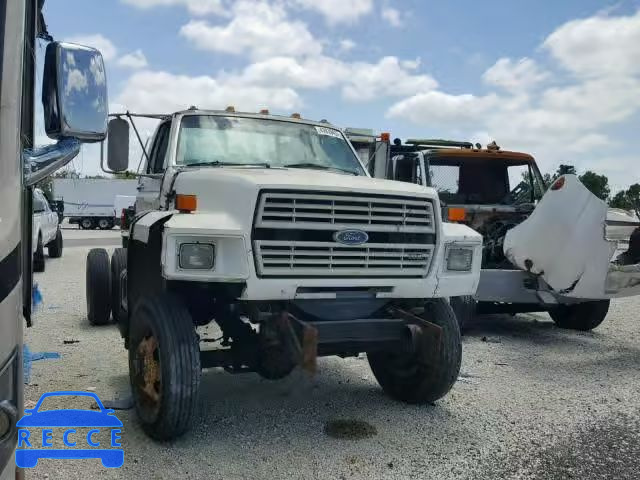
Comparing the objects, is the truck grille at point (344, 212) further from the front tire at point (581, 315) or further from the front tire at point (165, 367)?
the front tire at point (581, 315)

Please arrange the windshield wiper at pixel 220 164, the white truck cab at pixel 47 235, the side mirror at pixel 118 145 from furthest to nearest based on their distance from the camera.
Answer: the white truck cab at pixel 47 235, the side mirror at pixel 118 145, the windshield wiper at pixel 220 164

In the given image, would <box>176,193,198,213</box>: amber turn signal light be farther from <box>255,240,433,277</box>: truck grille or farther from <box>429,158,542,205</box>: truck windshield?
<box>429,158,542,205</box>: truck windshield

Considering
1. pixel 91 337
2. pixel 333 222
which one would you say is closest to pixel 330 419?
pixel 333 222

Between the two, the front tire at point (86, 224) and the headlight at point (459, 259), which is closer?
the headlight at point (459, 259)

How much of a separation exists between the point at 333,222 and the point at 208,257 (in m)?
0.83

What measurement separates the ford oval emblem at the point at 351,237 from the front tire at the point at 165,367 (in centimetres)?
109

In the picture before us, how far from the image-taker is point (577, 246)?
6570 millimetres

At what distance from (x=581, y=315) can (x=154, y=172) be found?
5.74 m

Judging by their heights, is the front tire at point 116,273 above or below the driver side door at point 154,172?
below

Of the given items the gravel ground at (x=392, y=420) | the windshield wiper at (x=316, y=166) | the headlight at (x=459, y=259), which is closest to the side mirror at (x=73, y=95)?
the gravel ground at (x=392, y=420)

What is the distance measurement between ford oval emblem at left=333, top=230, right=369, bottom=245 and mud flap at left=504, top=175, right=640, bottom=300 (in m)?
3.30

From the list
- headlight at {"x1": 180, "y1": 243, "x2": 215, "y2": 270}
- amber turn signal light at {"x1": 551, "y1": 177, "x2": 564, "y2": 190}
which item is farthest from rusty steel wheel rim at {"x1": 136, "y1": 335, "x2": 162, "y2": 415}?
amber turn signal light at {"x1": 551, "y1": 177, "x2": 564, "y2": 190}

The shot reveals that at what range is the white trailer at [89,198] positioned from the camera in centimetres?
3884

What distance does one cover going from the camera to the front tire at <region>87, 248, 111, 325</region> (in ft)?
24.9
